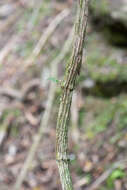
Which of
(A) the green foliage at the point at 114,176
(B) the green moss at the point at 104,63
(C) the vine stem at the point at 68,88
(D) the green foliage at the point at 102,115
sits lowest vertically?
(C) the vine stem at the point at 68,88

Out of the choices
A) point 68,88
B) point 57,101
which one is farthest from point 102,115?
point 68,88

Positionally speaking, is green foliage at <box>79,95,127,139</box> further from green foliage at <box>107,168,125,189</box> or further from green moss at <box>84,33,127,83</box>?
green foliage at <box>107,168,125,189</box>

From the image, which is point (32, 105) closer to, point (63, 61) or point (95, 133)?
point (63, 61)

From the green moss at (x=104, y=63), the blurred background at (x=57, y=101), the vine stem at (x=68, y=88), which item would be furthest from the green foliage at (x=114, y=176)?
the vine stem at (x=68, y=88)

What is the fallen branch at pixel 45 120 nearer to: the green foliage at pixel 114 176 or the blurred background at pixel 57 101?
the blurred background at pixel 57 101

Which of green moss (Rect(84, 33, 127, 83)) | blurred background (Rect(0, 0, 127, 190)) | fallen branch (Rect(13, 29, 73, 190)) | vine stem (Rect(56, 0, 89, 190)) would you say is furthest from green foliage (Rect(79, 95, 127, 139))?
vine stem (Rect(56, 0, 89, 190))

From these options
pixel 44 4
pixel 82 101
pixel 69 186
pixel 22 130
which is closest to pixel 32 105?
pixel 22 130
